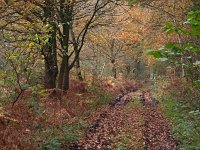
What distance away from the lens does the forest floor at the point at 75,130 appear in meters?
8.70

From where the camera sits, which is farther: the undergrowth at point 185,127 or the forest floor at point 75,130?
the undergrowth at point 185,127

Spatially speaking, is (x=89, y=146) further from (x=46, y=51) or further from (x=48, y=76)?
(x=48, y=76)

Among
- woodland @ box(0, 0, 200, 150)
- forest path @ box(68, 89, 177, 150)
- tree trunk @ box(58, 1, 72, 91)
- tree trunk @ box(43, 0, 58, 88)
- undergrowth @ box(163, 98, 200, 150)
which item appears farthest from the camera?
tree trunk @ box(58, 1, 72, 91)

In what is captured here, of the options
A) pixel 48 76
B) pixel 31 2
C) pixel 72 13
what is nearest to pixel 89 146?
pixel 31 2

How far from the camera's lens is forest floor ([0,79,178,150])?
8695 mm

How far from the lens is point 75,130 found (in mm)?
11633

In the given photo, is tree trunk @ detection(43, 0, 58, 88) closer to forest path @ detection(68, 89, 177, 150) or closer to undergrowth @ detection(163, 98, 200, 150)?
forest path @ detection(68, 89, 177, 150)

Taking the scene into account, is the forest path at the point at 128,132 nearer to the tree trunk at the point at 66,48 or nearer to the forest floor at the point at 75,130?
the forest floor at the point at 75,130

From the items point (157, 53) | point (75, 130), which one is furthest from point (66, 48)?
point (157, 53)

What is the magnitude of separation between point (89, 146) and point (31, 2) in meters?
5.98

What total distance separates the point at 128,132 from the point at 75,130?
6.37 ft

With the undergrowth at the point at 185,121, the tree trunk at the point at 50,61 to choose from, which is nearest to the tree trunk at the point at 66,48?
the tree trunk at the point at 50,61

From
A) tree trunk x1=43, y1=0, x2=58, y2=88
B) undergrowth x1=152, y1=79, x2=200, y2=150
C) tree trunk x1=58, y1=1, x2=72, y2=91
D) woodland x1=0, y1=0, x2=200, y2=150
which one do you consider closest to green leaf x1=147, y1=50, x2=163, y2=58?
woodland x1=0, y1=0, x2=200, y2=150

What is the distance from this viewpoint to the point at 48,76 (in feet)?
59.8
